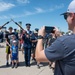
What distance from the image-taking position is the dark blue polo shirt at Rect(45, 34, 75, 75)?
1.92 m

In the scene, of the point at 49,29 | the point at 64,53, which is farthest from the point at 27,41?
the point at 64,53

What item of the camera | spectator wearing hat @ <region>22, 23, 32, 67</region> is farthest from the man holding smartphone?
spectator wearing hat @ <region>22, 23, 32, 67</region>

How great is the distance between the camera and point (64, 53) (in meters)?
1.93

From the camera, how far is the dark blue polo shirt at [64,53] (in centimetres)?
192

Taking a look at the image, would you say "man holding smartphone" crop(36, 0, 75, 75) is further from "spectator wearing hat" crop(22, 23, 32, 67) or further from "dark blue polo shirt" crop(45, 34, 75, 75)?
"spectator wearing hat" crop(22, 23, 32, 67)

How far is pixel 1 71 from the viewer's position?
358 inches

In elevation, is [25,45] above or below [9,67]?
above

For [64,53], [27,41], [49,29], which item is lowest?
[27,41]

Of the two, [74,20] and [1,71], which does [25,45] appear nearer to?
[1,71]

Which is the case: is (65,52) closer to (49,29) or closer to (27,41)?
(49,29)

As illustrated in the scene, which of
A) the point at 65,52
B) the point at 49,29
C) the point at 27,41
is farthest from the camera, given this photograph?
the point at 27,41

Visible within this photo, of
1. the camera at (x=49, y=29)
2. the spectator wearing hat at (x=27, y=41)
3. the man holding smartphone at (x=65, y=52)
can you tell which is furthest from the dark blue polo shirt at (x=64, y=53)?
the spectator wearing hat at (x=27, y=41)

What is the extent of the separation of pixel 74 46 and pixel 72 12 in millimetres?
301

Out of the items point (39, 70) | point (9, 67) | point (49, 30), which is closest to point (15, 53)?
point (9, 67)
